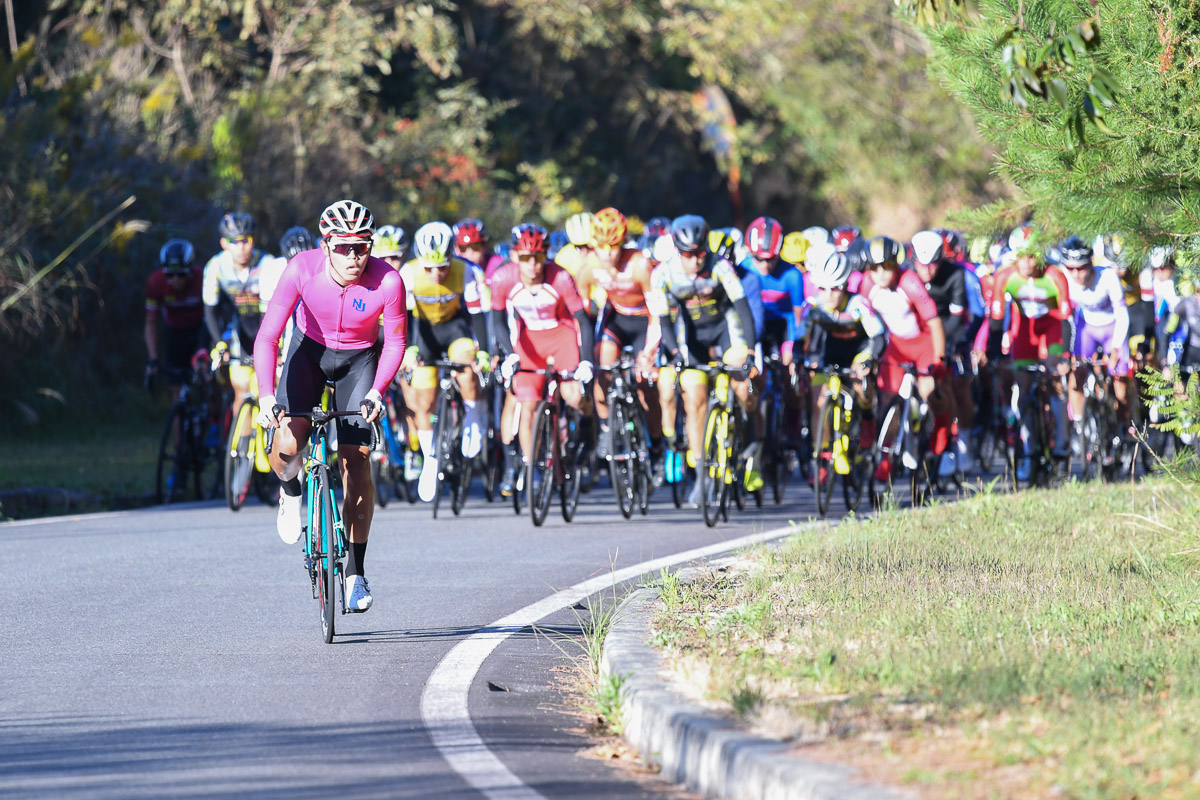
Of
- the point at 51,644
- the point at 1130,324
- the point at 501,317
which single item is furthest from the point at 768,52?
the point at 51,644

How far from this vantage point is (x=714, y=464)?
1328cm

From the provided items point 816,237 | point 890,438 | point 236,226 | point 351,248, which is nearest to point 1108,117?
point 351,248

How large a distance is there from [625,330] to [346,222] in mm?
6969

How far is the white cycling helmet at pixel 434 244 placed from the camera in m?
14.0

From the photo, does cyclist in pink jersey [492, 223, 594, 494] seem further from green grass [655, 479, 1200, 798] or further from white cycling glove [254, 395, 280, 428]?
white cycling glove [254, 395, 280, 428]

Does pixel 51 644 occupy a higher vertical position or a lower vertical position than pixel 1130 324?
lower

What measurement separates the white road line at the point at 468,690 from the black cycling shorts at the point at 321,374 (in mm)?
1174

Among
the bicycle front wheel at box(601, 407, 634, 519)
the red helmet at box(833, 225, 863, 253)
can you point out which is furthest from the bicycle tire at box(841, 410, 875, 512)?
the red helmet at box(833, 225, 863, 253)

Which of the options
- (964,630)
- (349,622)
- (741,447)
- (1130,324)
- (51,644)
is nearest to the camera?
(964,630)

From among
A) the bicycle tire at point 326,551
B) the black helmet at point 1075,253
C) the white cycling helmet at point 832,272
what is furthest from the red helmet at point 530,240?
the bicycle tire at point 326,551

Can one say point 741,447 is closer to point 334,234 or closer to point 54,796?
point 334,234

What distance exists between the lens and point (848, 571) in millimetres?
9234

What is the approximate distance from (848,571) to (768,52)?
34.8m

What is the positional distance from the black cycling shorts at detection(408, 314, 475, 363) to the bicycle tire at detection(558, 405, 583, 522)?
4.20ft
